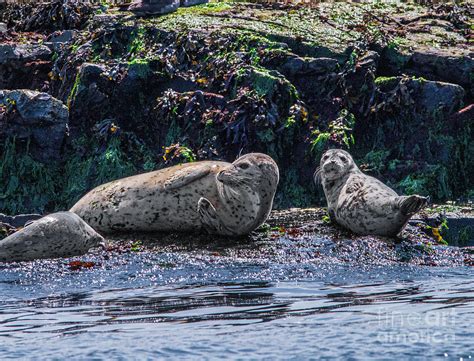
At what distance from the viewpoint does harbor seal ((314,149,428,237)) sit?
897cm

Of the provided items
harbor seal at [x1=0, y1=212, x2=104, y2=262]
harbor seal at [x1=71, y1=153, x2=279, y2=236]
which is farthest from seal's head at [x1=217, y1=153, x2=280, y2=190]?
harbor seal at [x1=0, y1=212, x2=104, y2=262]

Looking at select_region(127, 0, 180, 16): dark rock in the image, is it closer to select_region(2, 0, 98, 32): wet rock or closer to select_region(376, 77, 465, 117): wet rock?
select_region(2, 0, 98, 32): wet rock

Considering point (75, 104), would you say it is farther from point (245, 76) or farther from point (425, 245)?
point (425, 245)

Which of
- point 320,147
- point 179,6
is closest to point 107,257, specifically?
point 320,147

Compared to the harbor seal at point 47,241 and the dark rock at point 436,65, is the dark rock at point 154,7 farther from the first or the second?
the harbor seal at point 47,241

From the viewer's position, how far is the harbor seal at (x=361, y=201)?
897 cm

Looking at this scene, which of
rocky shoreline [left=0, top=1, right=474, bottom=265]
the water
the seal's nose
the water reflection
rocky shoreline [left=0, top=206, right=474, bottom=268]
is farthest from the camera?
rocky shoreline [left=0, top=1, right=474, bottom=265]

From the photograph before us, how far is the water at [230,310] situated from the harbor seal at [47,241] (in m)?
0.22

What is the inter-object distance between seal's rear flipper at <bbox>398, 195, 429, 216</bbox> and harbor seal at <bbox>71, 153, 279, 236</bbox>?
4.66 feet

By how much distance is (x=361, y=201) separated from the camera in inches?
374

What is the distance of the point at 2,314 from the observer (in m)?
6.78

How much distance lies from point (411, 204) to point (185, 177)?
2.44m

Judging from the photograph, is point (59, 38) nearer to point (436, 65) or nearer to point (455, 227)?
point (436, 65)

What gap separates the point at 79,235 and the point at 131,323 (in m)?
3.00
